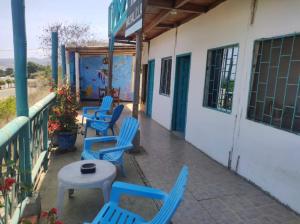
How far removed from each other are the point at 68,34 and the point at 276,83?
21950 millimetres

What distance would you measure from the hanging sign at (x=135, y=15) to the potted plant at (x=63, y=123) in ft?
6.07

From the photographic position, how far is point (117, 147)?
3.23 meters

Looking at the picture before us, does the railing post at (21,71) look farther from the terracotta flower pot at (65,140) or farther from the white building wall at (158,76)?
the white building wall at (158,76)

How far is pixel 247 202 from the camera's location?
278 cm

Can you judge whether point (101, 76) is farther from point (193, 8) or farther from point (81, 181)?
point (81, 181)

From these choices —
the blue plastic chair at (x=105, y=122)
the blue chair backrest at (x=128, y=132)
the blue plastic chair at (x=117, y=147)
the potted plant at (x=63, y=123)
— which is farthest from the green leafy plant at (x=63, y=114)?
the blue chair backrest at (x=128, y=132)

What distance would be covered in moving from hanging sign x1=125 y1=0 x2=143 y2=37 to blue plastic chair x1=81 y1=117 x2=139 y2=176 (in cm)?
145

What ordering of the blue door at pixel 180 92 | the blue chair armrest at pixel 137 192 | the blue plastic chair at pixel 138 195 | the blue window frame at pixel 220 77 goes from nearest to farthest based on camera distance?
the blue plastic chair at pixel 138 195 → the blue chair armrest at pixel 137 192 → the blue window frame at pixel 220 77 → the blue door at pixel 180 92

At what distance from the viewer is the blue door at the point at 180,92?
19.1 ft

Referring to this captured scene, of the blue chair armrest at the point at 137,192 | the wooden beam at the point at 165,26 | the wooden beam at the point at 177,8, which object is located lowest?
the blue chair armrest at the point at 137,192

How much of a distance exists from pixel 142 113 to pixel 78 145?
4.47 m

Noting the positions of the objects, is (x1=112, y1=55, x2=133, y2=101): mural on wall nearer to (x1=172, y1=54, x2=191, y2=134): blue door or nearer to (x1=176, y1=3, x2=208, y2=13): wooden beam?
(x1=172, y1=54, x2=191, y2=134): blue door

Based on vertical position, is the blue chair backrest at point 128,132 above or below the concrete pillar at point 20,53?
below

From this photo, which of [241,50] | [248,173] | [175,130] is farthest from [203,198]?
[175,130]
